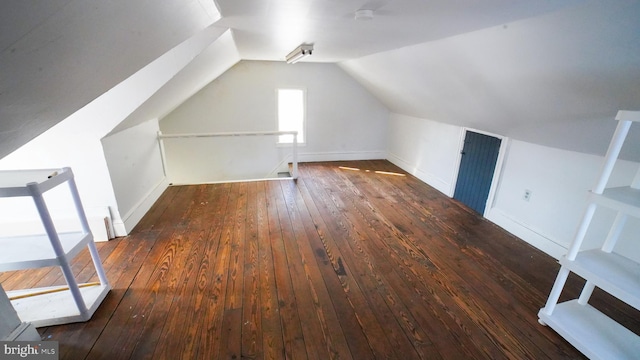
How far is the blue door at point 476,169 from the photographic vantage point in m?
3.13

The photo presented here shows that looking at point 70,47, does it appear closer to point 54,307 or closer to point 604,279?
point 54,307

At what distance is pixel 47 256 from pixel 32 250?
126mm

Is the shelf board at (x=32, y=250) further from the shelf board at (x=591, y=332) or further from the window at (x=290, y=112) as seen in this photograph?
the window at (x=290, y=112)

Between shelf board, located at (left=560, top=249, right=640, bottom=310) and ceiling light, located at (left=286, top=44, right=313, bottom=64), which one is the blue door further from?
ceiling light, located at (left=286, top=44, right=313, bottom=64)

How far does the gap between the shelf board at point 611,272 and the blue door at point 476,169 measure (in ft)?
5.10

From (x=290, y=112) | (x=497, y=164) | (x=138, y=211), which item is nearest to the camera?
(x=138, y=211)

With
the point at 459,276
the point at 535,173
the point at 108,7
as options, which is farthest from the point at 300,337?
the point at 535,173

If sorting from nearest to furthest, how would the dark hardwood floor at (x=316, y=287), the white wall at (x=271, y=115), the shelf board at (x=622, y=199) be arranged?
the shelf board at (x=622, y=199)
the dark hardwood floor at (x=316, y=287)
the white wall at (x=271, y=115)

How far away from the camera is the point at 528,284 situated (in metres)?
2.11

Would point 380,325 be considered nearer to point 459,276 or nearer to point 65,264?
point 459,276

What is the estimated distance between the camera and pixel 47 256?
1.50 meters

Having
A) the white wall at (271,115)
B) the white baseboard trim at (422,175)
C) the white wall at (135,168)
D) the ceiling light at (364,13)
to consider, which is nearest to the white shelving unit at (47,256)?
the white wall at (135,168)

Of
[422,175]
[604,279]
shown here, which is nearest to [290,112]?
[422,175]

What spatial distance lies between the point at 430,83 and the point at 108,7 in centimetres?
294
